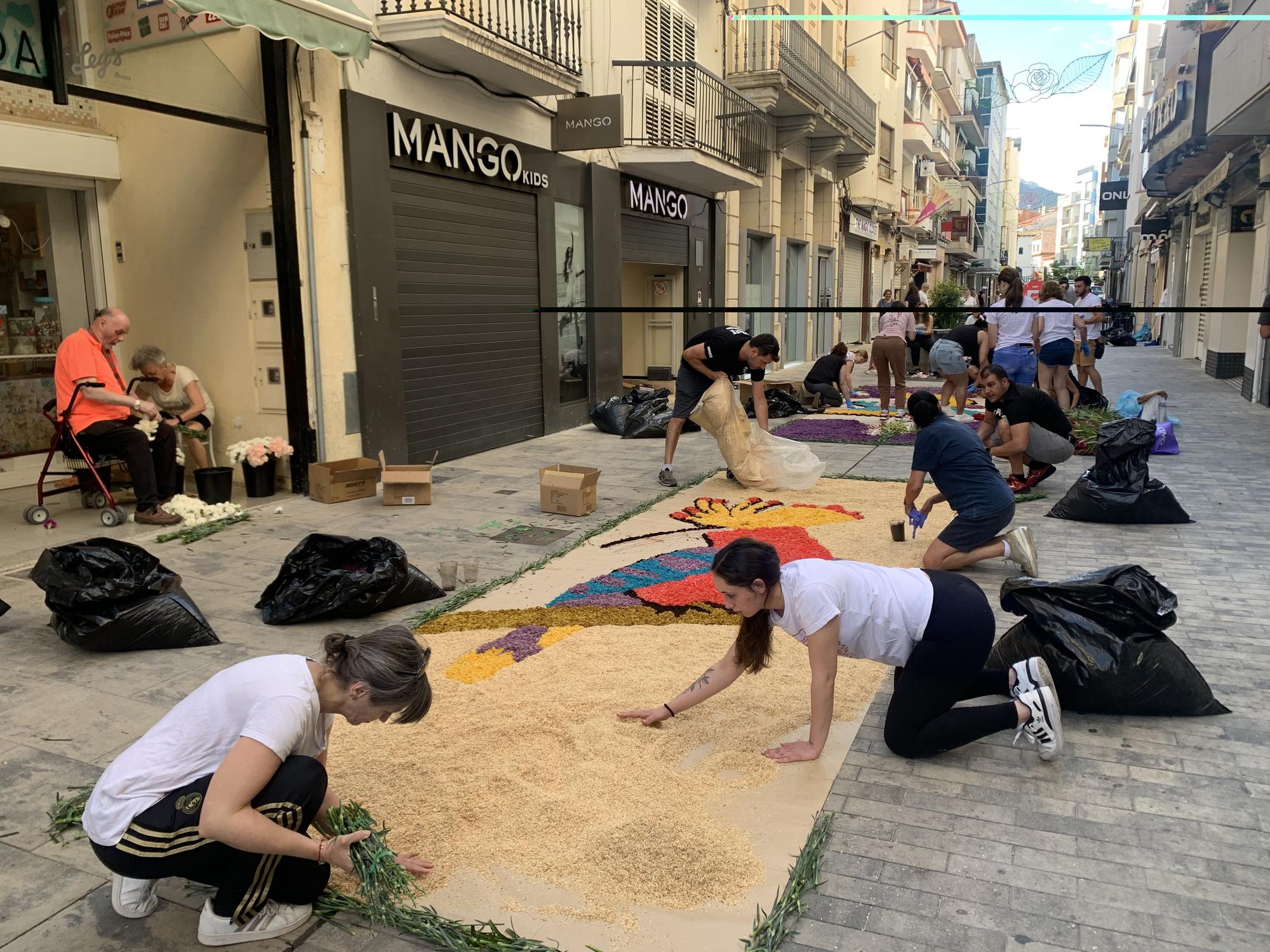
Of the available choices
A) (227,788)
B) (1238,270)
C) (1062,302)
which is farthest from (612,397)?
(1238,270)

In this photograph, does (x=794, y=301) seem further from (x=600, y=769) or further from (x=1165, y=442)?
(x=600, y=769)

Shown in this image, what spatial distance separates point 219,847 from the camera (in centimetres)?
250

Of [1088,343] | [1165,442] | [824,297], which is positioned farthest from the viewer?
[824,297]

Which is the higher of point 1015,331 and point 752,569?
point 1015,331

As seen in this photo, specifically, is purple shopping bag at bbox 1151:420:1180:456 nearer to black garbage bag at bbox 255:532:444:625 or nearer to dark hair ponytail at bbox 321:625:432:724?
black garbage bag at bbox 255:532:444:625

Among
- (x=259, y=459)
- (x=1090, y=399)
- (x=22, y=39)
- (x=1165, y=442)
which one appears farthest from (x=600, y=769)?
(x=1090, y=399)

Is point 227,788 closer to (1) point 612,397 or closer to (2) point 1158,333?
(1) point 612,397

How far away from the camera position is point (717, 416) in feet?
28.2

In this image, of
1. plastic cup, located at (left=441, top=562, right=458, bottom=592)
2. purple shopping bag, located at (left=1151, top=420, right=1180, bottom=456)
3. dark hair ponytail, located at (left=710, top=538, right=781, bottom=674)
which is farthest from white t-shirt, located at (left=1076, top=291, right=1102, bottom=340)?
dark hair ponytail, located at (left=710, top=538, right=781, bottom=674)

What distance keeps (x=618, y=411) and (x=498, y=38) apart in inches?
195

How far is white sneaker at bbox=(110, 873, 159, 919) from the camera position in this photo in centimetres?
268

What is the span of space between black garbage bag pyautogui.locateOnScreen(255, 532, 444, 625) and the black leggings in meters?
2.95

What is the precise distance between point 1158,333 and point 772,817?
1460 inches

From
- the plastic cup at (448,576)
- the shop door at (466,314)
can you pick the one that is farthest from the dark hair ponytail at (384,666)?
the shop door at (466,314)
